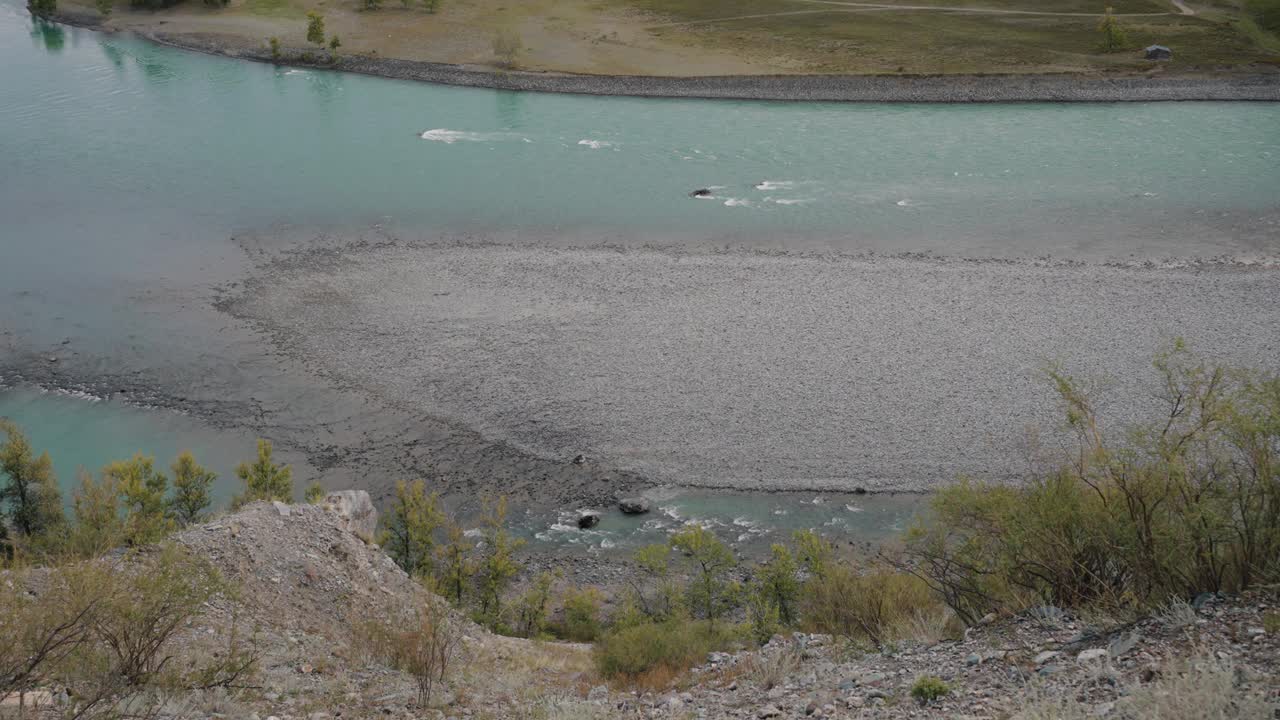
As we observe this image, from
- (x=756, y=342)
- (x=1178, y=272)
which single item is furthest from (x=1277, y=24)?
(x=756, y=342)

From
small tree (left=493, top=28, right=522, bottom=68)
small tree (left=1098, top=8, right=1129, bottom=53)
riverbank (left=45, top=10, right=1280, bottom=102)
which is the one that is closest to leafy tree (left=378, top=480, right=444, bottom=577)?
riverbank (left=45, top=10, right=1280, bottom=102)

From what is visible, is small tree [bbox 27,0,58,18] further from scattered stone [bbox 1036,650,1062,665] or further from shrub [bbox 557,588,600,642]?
scattered stone [bbox 1036,650,1062,665]

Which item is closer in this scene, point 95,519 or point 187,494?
point 95,519

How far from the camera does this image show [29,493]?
25.2m

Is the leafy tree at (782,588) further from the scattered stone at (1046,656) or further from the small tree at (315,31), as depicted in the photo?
the small tree at (315,31)

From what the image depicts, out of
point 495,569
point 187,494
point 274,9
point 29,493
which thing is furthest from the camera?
point 274,9

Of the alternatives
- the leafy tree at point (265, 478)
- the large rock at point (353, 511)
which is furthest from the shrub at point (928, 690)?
the leafy tree at point (265, 478)

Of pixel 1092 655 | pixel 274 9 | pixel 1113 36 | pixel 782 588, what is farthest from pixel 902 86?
pixel 1092 655

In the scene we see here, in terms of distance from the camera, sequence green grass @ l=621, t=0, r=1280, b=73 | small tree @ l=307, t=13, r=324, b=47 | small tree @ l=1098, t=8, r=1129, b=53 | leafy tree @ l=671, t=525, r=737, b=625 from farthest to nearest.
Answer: small tree @ l=307, t=13, r=324, b=47, small tree @ l=1098, t=8, r=1129, b=53, green grass @ l=621, t=0, r=1280, b=73, leafy tree @ l=671, t=525, r=737, b=625

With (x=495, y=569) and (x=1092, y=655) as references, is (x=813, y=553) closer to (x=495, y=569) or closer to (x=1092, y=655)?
(x=495, y=569)

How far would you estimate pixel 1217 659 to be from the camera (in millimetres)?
12742

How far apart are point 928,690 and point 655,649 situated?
19.7 ft

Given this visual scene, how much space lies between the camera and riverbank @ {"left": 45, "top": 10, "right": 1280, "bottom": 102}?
208ft

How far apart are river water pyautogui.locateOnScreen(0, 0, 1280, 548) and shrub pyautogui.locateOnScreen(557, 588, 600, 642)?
14.3m
